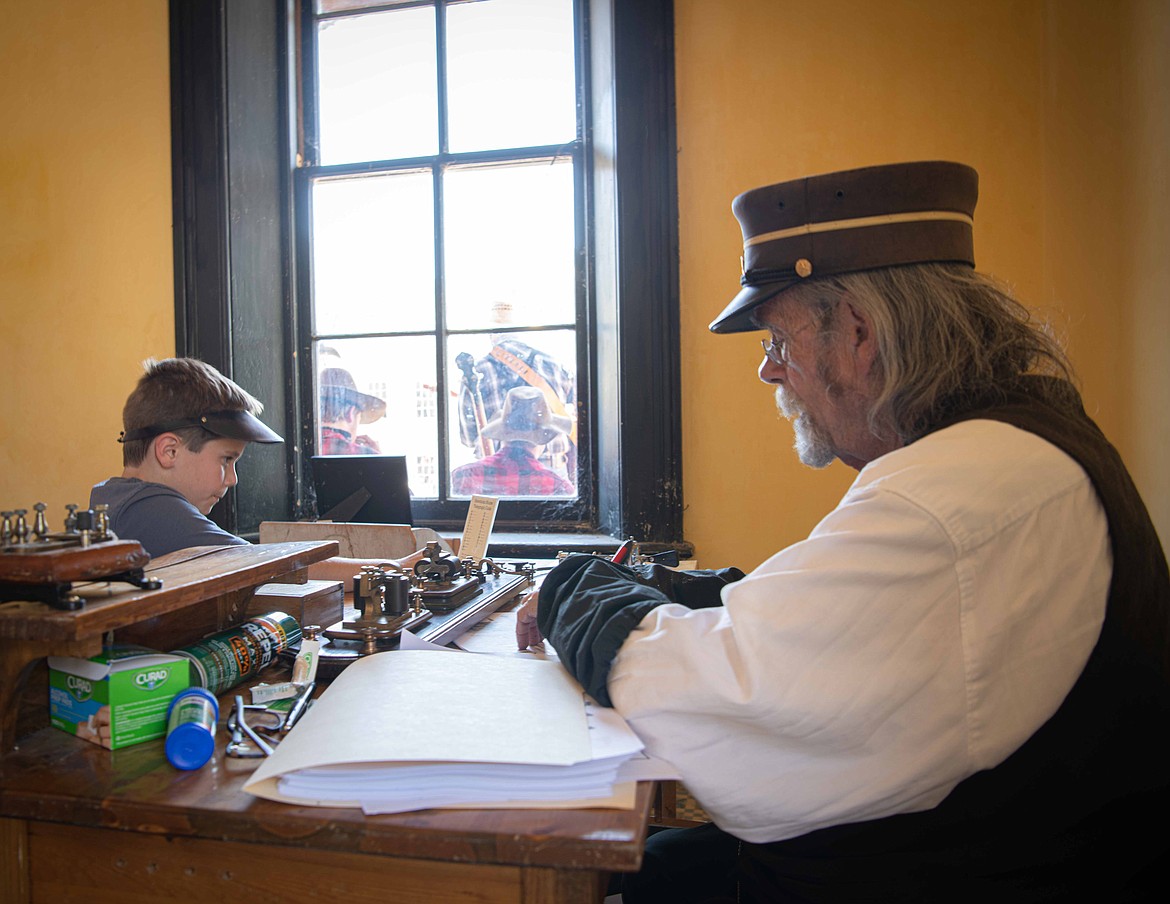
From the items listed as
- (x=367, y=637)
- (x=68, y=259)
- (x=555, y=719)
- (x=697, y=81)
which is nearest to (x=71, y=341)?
(x=68, y=259)

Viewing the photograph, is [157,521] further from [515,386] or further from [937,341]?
[937,341]

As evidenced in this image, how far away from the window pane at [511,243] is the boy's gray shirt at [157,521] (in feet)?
4.84

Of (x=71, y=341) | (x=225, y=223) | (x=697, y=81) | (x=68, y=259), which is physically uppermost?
(x=697, y=81)

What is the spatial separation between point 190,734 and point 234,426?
125 cm

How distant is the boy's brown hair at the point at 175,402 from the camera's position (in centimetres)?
188

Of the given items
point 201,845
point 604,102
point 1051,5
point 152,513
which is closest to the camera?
point 201,845

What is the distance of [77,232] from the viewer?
8.20ft

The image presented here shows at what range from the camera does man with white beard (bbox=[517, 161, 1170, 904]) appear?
782 mm

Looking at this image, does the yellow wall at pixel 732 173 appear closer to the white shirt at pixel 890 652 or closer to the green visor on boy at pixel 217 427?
the green visor on boy at pixel 217 427

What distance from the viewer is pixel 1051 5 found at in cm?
228

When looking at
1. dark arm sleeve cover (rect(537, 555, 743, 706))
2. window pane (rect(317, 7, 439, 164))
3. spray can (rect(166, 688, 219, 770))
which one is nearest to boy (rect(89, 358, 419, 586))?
dark arm sleeve cover (rect(537, 555, 743, 706))

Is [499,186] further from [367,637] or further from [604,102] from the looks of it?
[367,637]

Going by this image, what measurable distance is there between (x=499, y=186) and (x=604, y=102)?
0.51 m

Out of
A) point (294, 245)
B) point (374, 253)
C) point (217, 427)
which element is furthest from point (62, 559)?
point (294, 245)
